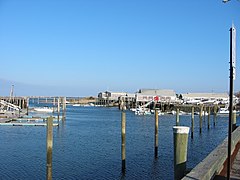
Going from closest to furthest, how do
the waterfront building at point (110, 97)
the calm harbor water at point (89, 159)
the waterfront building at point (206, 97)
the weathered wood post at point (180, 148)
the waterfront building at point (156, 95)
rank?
the weathered wood post at point (180, 148), the calm harbor water at point (89, 159), the waterfront building at point (156, 95), the waterfront building at point (206, 97), the waterfront building at point (110, 97)

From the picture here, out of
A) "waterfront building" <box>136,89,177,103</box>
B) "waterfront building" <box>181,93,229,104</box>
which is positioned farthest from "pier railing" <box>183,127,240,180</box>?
"waterfront building" <box>181,93,229,104</box>

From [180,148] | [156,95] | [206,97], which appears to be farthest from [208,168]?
[206,97]

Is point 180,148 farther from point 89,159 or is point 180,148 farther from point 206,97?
point 206,97

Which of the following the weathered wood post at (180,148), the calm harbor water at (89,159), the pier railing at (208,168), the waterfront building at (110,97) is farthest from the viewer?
the waterfront building at (110,97)

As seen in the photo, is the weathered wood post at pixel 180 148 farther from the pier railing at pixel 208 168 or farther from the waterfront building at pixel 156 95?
the waterfront building at pixel 156 95

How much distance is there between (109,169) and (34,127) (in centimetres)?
2588

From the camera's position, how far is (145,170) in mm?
16969

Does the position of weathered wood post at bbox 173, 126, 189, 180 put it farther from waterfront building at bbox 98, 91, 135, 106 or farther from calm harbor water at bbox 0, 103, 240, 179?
waterfront building at bbox 98, 91, 135, 106

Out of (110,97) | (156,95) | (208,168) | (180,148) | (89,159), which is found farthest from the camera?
(110,97)

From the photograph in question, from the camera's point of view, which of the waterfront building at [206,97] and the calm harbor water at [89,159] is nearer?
the calm harbor water at [89,159]

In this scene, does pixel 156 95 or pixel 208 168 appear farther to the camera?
pixel 156 95

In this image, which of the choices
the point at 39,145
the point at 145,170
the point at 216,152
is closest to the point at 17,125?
the point at 39,145

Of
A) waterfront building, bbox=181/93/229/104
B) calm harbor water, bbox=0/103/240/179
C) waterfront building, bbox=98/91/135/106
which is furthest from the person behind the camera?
waterfront building, bbox=98/91/135/106

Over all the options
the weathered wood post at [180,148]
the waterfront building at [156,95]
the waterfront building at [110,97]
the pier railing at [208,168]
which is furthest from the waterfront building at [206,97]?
the weathered wood post at [180,148]
